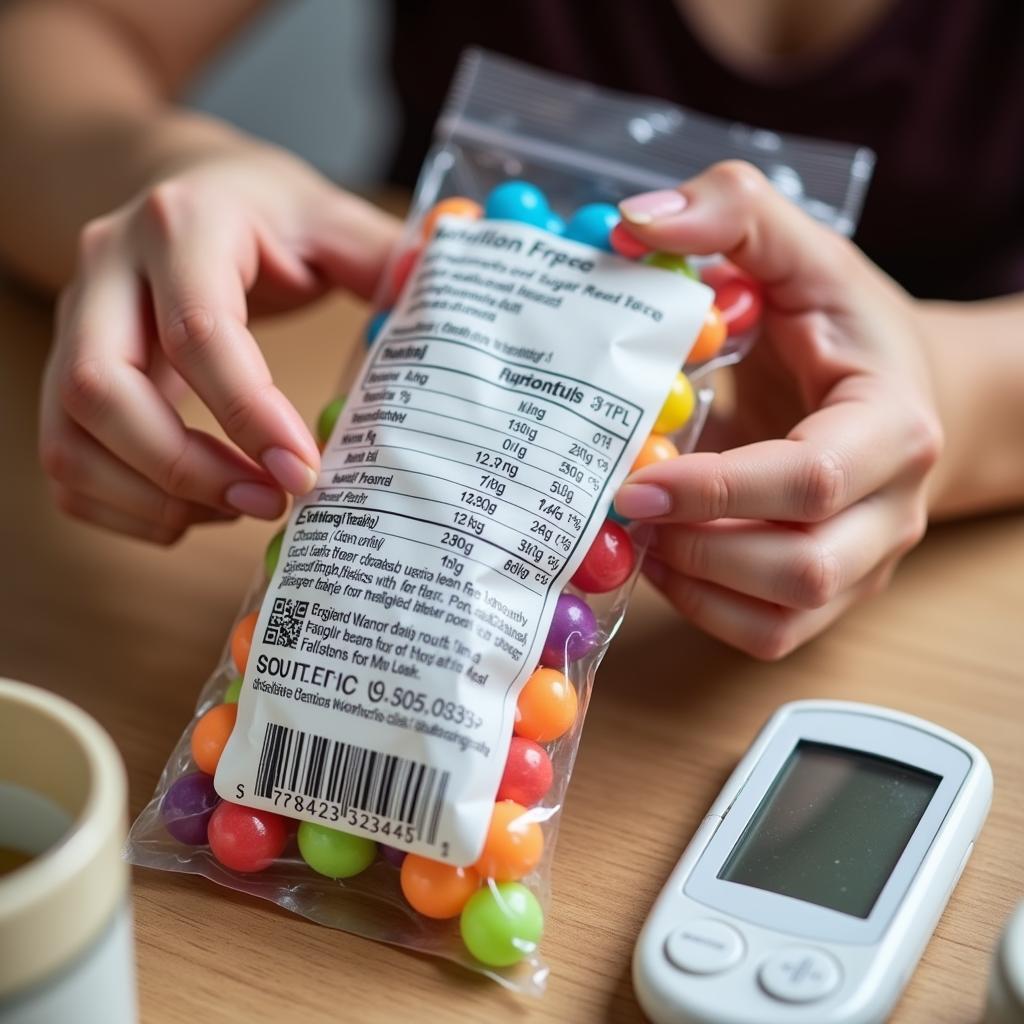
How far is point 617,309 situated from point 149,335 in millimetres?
247

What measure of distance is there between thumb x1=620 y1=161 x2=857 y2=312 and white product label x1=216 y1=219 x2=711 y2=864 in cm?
2

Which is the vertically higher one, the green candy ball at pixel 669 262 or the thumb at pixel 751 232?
the thumb at pixel 751 232

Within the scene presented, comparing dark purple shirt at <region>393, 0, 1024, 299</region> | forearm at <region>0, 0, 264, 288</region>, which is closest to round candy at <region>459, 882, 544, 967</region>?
forearm at <region>0, 0, 264, 288</region>

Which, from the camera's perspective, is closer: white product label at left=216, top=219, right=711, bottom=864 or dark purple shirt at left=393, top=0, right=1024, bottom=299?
white product label at left=216, top=219, right=711, bottom=864

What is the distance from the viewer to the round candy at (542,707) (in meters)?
0.47

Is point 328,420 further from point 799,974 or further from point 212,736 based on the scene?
point 799,974

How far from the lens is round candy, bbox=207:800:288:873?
461 millimetres

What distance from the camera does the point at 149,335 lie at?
1.99 feet

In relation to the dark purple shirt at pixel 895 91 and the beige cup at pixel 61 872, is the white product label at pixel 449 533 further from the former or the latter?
the dark purple shirt at pixel 895 91

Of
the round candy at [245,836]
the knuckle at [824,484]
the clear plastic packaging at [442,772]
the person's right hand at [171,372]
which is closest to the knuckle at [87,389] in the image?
the person's right hand at [171,372]

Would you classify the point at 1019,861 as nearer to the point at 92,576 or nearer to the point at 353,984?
the point at 353,984

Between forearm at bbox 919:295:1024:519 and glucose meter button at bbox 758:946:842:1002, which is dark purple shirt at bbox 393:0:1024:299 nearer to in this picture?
forearm at bbox 919:295:1024:519

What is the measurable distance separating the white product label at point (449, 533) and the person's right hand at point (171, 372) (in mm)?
44

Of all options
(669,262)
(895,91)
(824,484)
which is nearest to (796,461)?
(824,484)
